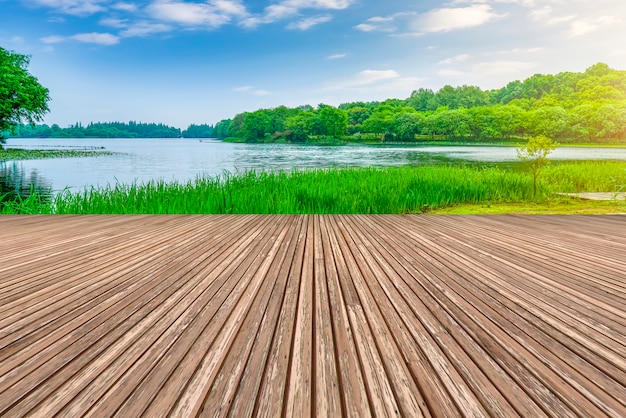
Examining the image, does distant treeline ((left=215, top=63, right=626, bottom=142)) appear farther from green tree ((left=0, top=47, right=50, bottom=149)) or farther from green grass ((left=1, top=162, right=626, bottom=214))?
green tree ((left=0, top=47, right=50, bottom=149))

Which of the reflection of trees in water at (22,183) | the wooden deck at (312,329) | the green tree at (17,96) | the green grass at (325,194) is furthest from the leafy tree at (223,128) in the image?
the wooden deck at (312,329)

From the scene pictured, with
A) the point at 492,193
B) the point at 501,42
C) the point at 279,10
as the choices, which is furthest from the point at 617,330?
the point at 501,42

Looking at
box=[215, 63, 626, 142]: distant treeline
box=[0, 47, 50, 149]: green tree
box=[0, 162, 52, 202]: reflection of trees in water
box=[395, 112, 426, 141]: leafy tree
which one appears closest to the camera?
box=[0, 162, 52, 202]: reflection of trees in water

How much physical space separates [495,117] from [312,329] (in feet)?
208

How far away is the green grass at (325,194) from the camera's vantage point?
626 cm

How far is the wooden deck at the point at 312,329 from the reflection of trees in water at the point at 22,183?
447 inches

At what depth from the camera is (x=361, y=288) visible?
2094 millimetres

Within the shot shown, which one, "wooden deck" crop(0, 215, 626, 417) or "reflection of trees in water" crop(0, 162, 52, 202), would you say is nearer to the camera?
A: "wooden deck" crop(0, 215, 626, 417)

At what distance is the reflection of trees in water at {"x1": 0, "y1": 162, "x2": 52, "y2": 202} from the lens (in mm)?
11836

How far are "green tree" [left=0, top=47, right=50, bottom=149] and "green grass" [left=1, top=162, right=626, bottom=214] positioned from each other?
19.5 m

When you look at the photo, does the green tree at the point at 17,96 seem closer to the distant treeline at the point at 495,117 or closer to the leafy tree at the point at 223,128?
the distant treeline at the point at 495,117

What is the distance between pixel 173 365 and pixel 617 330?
2.04 meters

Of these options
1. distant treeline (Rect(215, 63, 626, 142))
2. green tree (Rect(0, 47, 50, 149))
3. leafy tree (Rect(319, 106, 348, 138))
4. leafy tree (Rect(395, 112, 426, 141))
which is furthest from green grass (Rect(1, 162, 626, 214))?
leafy tree (Rect(319, 106, 348, 138))

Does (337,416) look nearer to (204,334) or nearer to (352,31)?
(204,334)
